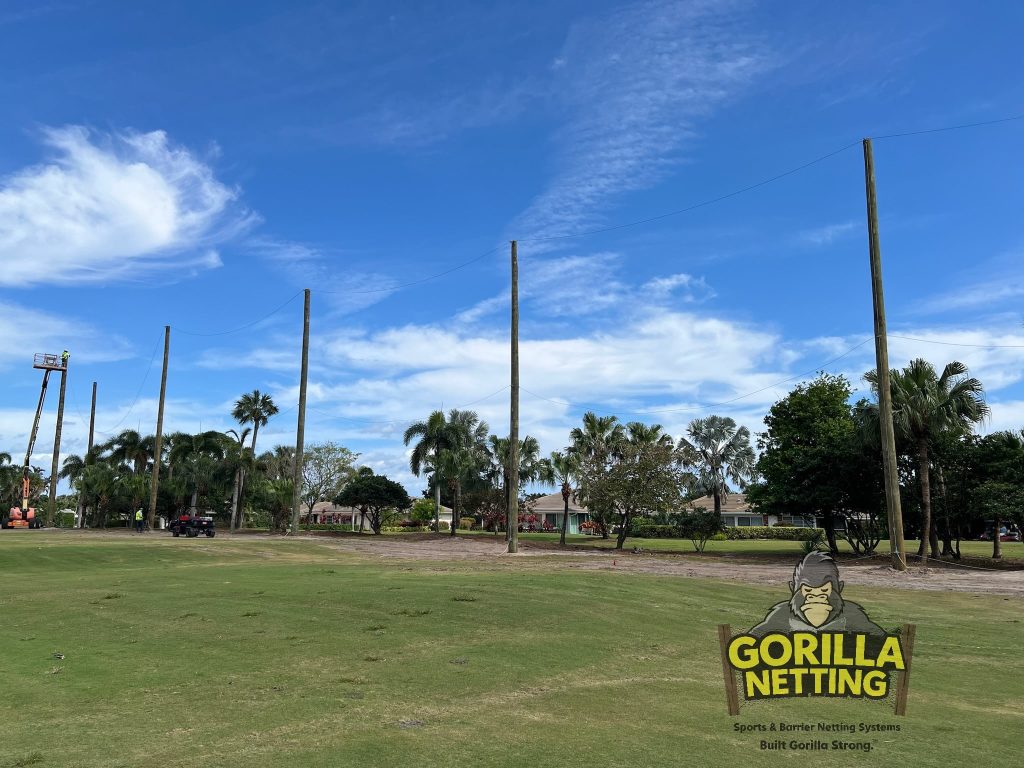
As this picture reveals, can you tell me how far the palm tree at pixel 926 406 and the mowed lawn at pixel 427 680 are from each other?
55.9 ft

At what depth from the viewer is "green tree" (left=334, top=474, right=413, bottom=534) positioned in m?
70.3

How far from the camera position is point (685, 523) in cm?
4316

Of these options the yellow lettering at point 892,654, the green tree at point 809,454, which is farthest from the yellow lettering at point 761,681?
the green tree at point 809,454

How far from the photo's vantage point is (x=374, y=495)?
230ft

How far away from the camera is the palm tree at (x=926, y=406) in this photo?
1240 inches

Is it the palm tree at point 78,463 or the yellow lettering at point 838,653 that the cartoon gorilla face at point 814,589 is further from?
the palm tree at point 78,463

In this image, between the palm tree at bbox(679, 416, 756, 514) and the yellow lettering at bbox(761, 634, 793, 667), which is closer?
the yellow lettering at bbox(761, 634, 793, 667)

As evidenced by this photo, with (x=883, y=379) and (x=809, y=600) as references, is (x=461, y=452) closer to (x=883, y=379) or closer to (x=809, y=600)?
(x=883, y=379)

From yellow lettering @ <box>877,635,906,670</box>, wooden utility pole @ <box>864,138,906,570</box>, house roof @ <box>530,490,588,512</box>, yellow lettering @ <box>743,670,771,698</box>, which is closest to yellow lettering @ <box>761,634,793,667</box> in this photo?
yellow lettering @ <box>743,670,771,698</box>

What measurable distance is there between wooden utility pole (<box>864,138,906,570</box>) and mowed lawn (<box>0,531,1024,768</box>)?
432 inches

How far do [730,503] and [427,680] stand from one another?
95065 millimetres

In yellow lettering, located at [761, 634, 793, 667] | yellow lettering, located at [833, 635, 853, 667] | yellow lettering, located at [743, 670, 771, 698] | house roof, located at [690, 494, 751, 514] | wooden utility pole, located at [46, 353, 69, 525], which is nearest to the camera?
yellow lettering, located at [761, 634, 793, 667]

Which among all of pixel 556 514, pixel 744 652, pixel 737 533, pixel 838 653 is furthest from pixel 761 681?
pixel 556 514

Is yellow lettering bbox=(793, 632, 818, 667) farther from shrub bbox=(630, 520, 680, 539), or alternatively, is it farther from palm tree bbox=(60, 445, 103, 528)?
palm tree bbox=(60, 445, 103, 528)
